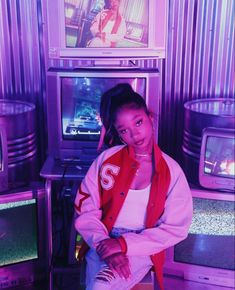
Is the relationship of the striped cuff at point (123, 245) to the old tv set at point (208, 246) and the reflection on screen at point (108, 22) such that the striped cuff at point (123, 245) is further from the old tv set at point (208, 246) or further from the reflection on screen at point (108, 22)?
the reflection on screen at point (108, 22)

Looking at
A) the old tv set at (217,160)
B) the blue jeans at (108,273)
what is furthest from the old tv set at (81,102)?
the blue jeans at (108,273)

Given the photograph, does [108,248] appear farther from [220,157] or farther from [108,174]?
[220,157]

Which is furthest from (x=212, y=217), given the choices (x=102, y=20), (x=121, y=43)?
(x=102, y=20)

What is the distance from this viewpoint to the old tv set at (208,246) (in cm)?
183

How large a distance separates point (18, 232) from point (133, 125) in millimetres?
765

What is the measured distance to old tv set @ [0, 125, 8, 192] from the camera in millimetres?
1849

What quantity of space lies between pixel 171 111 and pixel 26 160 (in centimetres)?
89

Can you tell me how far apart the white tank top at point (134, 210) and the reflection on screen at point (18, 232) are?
1.49 feet

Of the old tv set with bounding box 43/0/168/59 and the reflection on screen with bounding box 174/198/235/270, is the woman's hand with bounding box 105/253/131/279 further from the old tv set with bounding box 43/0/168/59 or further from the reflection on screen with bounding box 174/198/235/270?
the old tv set with bounding box 43/0/168/59

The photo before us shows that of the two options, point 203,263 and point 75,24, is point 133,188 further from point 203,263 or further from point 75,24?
point 75,24

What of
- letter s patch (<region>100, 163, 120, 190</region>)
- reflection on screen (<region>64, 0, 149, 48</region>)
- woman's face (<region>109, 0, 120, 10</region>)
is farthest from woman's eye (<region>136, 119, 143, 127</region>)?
woman's face (<region>109, 0, 120, 10</region>)

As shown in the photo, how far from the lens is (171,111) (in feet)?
8.08

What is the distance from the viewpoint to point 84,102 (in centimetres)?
202

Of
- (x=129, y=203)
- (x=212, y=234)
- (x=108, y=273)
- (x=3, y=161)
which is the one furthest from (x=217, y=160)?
(x=3, y=161)
